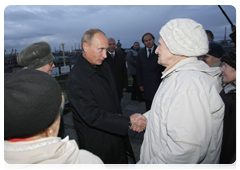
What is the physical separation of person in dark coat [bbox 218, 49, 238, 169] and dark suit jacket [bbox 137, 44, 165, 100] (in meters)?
2.36

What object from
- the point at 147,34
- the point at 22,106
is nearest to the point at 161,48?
the point at 22,106

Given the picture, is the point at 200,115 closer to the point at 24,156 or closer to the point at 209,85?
the point at 209,85

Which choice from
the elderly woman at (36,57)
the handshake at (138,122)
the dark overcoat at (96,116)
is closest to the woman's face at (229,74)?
the handshake at (138,122)

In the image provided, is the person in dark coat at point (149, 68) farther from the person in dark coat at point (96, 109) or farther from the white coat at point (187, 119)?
the white coat at point (187, 119)

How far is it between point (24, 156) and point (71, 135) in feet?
11.7

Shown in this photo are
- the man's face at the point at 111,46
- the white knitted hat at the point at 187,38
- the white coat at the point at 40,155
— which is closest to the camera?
the white coat at the point at 40,155

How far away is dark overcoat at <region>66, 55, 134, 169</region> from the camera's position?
6.47 ft

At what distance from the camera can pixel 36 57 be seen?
2312mm

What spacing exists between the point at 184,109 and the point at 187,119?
8 cm

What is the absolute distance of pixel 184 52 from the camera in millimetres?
1412

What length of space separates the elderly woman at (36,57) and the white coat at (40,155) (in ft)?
5.98

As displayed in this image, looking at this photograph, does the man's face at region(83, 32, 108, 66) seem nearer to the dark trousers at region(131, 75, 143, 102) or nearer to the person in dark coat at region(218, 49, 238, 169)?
the person in dark coat at region(218, 49, 238, 169)

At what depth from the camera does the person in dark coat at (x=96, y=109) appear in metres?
1.98

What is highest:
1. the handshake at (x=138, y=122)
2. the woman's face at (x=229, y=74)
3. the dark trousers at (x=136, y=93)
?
the woman's face at (x=229, y=74)
